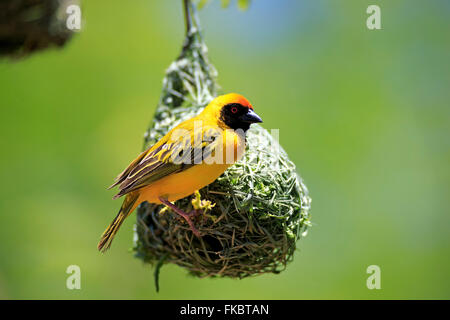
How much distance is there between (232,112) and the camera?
315 centimetres

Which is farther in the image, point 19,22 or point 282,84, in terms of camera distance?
point 282,84

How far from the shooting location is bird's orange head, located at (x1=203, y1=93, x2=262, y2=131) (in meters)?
3.15

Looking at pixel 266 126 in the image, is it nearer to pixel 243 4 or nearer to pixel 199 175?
pixel 243 4

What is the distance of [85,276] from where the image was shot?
545cm

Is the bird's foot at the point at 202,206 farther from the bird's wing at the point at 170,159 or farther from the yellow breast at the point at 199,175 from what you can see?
the bird's wing at the point at 170,159

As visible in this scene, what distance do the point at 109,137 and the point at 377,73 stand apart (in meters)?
3.64

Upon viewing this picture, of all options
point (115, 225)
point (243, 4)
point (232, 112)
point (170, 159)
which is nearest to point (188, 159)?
point (170, 159)

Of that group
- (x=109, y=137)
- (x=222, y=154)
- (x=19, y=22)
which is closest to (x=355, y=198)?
(x=109, y=137)

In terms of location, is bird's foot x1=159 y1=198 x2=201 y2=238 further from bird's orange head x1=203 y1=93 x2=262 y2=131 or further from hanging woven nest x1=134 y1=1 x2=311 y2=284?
bird's orange head x1=203 y1=93 x2=262 y2=131

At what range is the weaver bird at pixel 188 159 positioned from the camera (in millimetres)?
2885

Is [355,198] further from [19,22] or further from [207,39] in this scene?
[19,22]

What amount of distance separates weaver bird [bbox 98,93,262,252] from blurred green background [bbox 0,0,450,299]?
7.81ft

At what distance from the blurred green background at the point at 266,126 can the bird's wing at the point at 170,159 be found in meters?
2.59

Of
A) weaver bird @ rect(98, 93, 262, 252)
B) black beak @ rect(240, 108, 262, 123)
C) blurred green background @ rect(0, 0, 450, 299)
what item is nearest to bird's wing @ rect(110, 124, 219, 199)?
weaver bird @ rect(98, 93, 262, 252)
